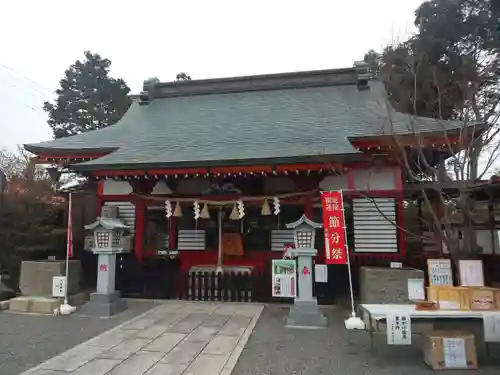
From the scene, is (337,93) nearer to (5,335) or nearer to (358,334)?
(358,334)

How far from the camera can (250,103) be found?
502 inches

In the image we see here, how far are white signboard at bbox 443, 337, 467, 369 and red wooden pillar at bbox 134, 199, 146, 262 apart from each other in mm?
7015

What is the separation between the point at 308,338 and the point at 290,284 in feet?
4.59

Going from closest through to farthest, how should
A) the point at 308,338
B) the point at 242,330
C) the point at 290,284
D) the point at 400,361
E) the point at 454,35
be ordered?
the point at 400,361 < the point at 308,338 < the point at 242,330 < the point at 290,284 < the point at 454,35

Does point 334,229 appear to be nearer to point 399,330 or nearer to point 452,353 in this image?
point 399,330

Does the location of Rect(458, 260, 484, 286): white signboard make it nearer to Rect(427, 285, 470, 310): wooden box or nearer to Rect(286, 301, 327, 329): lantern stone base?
Rect(427, 285, 470, 310): wooden box

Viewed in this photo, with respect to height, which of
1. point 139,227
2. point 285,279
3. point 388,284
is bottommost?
point 388,284

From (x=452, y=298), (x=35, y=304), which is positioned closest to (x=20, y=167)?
(x=35, y=304)

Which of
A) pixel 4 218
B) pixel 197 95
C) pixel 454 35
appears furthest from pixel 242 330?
pixel 454 35

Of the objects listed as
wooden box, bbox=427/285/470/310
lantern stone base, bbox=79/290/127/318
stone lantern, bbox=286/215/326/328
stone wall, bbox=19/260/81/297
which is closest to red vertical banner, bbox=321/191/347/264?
stone lantern, bbox=286/215/326/328

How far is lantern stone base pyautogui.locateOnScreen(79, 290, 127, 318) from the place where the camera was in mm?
7035

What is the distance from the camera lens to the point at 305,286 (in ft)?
21.6

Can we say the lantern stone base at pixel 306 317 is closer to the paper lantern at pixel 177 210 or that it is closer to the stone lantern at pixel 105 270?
the stone lantern at pixel 105 270

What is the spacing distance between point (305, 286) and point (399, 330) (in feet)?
7.21
